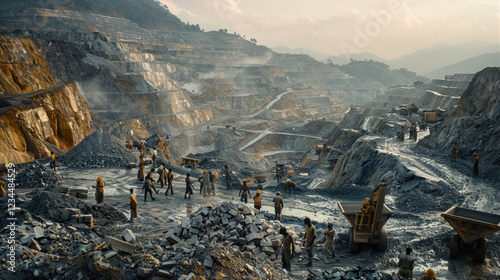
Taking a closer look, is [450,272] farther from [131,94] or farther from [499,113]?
[131,94]

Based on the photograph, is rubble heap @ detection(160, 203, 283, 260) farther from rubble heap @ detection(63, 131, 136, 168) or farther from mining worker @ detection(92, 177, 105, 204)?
rubble heap @ detection(63, 131, 136, 168)

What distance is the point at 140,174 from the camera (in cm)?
2078

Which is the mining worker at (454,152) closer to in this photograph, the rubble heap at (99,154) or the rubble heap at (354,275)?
the rubble heap at (354,275)

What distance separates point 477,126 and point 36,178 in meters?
26.5

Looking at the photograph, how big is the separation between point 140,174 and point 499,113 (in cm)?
2247

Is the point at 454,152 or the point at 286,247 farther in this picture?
the point at 454,152

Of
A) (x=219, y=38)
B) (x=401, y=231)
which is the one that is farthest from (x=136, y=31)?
(x=401, y=231)

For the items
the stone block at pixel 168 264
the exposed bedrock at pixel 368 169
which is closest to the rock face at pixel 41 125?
the stone block at pixel 168 264

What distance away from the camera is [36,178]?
18.5 meters

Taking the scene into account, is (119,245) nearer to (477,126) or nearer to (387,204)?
(387,204)

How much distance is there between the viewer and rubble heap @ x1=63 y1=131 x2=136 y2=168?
23.9 m

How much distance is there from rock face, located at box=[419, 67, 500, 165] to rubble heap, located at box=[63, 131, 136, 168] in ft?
72.8

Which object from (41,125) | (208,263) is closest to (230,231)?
(208,263)

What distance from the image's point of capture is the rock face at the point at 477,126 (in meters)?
20.9
